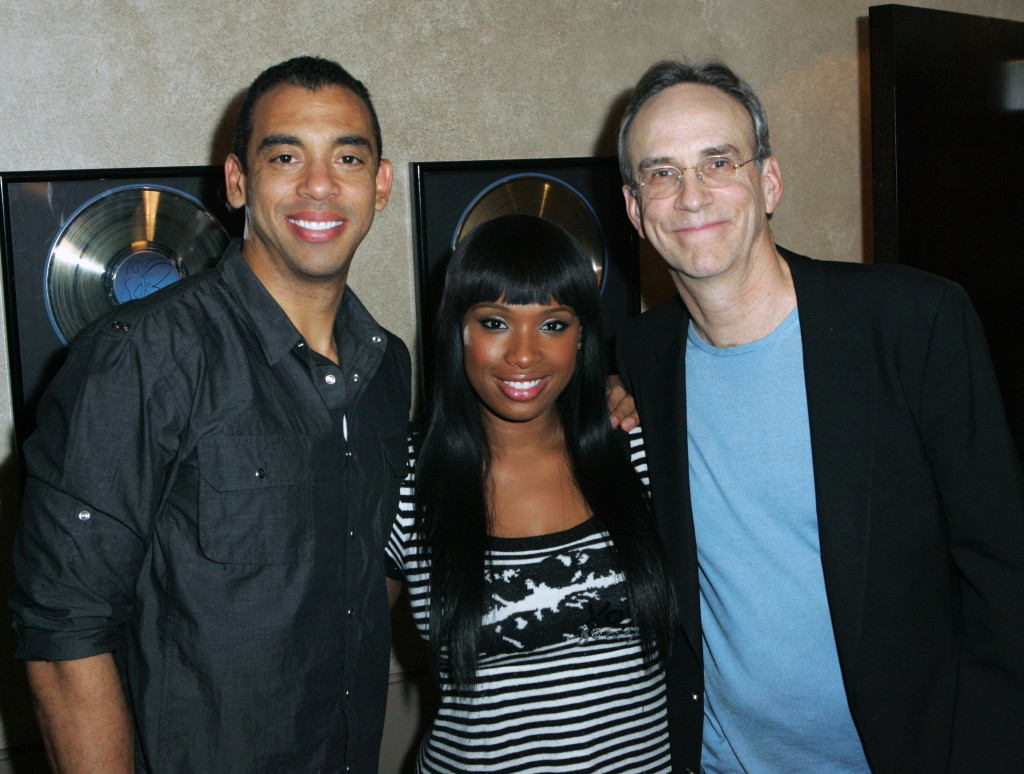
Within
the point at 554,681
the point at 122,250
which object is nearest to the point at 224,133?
the point at 122,250

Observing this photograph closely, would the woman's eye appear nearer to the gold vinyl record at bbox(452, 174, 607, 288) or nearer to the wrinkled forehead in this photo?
the wrinkled forehead

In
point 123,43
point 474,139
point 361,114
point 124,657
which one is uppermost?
point 123,43

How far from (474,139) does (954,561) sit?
1653 mm

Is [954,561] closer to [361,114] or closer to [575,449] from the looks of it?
[575,449]

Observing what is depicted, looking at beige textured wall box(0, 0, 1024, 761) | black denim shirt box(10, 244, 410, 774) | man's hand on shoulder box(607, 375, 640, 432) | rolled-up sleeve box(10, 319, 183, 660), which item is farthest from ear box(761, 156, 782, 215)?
rolled-up sleeve box(10, 319, 183, 660)

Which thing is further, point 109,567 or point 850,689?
point 850,689

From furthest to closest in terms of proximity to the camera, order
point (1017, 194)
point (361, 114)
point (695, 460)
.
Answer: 1. point (1017, 194)
2. point (695, 460)
3. point (361, 114)

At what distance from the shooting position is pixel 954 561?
4.91 ft

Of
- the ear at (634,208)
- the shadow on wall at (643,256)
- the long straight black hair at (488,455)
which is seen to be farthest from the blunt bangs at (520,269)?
the shadow on wall at (643,256)

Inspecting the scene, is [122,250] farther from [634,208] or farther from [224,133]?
[634,208]

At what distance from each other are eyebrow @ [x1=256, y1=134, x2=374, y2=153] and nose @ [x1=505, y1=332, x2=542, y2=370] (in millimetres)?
478

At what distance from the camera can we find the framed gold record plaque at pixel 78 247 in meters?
2.05

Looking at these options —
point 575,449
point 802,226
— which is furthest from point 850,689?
point 802,226

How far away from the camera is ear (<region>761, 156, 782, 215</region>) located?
1.67m
